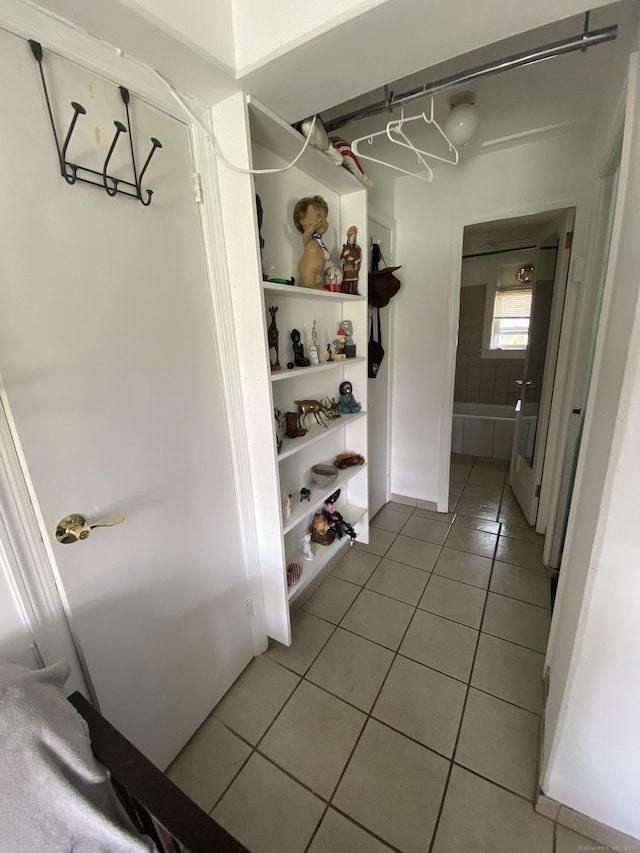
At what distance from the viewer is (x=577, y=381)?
176cm

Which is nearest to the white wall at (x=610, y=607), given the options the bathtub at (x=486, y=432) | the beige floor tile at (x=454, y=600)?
the beige floor tile at (x=454, y=600)

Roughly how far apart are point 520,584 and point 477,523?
62 cm

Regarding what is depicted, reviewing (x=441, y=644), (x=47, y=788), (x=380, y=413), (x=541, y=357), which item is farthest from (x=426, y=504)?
(x=47, y=788)

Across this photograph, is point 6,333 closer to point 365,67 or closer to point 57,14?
point 57,14

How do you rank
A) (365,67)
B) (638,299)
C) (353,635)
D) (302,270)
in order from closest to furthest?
(638,299), (365,67), (302,270), (353,635)

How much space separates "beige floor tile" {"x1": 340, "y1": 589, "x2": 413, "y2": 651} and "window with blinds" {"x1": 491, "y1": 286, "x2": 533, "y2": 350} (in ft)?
11.1

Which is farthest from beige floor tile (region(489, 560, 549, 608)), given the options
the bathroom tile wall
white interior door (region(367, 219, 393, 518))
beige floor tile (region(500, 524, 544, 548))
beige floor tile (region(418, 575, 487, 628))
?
the bathroom tile wall

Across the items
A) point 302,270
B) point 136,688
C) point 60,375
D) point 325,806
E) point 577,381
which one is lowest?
point 325,806

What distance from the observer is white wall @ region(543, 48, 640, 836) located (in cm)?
77

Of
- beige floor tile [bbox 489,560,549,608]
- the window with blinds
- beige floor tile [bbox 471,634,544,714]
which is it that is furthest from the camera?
the window with blinds

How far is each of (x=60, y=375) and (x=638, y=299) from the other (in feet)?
4.12

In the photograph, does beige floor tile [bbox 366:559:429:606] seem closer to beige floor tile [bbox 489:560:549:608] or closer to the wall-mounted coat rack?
beige floor tile [bbox 489:560:549:608]

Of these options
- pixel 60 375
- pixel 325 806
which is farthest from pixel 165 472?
pixel 325 806

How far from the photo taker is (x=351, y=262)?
5.82ft
